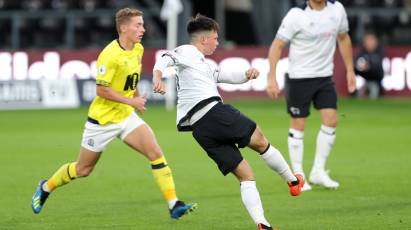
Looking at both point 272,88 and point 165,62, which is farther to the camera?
point 272,88

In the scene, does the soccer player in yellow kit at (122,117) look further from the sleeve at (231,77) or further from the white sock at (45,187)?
the sleeve at (231,77)

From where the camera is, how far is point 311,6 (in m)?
12.8

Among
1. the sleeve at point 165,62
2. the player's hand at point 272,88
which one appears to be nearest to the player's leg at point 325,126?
the player's hand at point 272,88

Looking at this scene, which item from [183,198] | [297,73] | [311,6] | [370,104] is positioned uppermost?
[311,6]

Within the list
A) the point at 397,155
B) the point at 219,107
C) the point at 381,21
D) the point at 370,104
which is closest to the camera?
the point at 219,107

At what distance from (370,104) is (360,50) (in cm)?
223

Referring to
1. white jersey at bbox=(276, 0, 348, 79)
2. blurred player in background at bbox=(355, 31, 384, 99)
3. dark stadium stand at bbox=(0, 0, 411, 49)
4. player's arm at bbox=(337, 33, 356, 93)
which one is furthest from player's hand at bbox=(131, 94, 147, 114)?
dark stadium stand at bbox=(0, 0, 411, 49)

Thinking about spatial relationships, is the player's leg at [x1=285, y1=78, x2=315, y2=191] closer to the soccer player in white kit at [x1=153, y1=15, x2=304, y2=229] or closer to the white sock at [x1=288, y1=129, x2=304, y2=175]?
the white sock at [x1=288, y1=129, x2=304, y2=175]

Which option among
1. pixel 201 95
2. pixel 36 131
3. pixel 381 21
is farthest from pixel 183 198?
pixel 381 21

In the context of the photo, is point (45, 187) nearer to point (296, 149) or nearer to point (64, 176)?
point (64, 176)

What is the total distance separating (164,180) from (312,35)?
3.10m

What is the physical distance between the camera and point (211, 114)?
30.9ft

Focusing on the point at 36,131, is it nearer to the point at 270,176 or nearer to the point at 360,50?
the point at 270,176

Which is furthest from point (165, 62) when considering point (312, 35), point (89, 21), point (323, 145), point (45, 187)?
point (89, 21)
